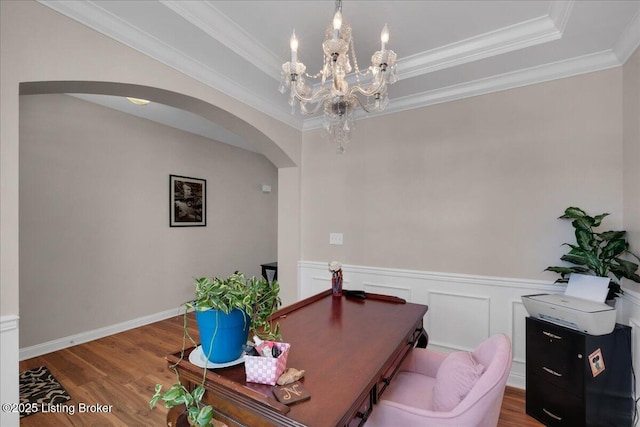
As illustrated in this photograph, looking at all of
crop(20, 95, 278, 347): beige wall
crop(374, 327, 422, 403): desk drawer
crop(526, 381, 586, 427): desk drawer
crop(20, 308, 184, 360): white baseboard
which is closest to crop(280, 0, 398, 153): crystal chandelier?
crop(374, 327, 422, 403): desk drawer

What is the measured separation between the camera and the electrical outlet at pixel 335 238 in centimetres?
325

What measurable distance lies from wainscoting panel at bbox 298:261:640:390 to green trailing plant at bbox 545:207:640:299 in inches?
10.8

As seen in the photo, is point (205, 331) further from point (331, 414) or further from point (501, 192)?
point (501, 192)

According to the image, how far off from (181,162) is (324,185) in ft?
7.72

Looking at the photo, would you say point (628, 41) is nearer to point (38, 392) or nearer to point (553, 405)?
point (553, 405)

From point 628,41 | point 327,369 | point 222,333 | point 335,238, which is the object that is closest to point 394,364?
point 327,369

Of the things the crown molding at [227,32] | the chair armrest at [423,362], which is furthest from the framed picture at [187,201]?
the chair armrest at [423,362]

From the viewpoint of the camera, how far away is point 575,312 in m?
1.75

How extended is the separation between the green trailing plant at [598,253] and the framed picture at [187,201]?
432 centimetres

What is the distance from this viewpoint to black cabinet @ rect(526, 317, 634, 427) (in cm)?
175

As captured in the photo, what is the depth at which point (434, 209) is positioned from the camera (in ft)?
9.04

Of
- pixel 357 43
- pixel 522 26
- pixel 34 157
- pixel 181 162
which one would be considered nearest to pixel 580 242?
pixel 522 26

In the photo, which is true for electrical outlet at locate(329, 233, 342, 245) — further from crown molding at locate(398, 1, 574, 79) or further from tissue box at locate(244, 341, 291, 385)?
tissue box at locate(244, 341, 291, 385)

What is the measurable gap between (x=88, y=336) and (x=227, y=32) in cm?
357
